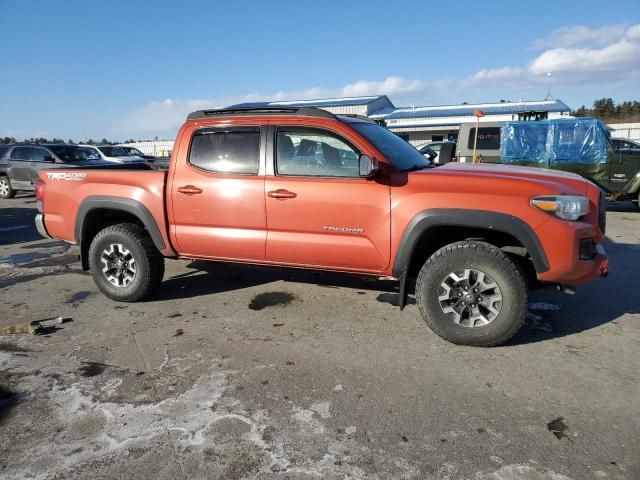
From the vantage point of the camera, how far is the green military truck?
10750mm

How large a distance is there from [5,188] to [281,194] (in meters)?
14.9

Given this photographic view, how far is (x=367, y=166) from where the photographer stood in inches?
144

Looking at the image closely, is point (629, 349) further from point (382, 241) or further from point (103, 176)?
point (103, 176)

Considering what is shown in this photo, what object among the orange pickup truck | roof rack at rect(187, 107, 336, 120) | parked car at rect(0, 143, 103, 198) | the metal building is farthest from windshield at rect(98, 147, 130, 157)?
roof rack at rect(187, 107, 336, 120)

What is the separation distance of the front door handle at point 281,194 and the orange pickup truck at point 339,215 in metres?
0.01

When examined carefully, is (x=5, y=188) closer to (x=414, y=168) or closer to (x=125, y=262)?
(x=125, y=262)

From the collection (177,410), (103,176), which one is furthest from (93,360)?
(103,176)

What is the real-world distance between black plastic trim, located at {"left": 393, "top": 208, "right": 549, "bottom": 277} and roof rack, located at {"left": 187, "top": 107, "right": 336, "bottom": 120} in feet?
4.19

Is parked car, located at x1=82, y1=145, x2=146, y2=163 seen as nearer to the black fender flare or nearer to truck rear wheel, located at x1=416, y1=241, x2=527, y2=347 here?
the black fender flare

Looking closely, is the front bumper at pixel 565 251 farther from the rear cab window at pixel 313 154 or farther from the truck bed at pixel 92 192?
the truck bed at pixel 92 192

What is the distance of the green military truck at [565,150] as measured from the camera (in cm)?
1075

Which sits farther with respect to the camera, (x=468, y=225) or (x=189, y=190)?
(x=189, y=190)

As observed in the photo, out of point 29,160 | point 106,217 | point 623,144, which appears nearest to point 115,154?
point 29,160

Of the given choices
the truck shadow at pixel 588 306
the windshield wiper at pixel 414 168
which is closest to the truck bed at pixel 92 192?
the windshield wiper at pixel 414 168
